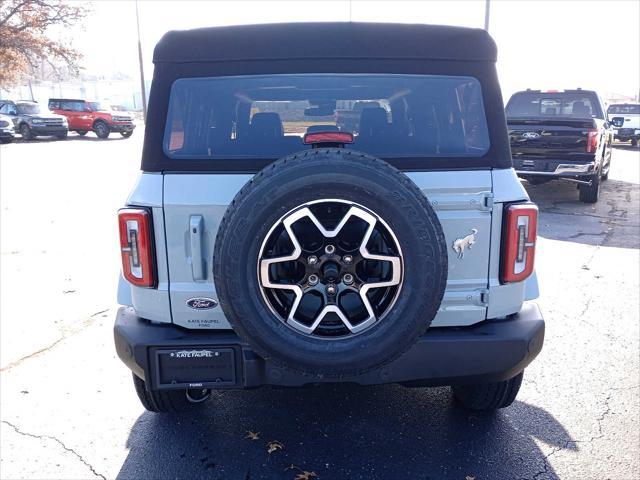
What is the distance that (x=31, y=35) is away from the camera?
108ft

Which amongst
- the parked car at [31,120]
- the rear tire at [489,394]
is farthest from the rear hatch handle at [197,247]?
the parked car at [31,120]

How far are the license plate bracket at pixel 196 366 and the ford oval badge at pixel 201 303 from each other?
0.19 m

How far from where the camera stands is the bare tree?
3203 centimetres

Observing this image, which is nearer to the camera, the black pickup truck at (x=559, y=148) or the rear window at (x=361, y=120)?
the rear window at (x=361, y=120)

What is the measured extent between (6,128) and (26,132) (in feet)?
4.94

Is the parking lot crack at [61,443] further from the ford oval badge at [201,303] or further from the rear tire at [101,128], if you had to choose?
the rear tire at [101,128]

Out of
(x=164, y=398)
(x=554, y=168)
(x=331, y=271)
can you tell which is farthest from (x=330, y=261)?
(x=554, y=168)

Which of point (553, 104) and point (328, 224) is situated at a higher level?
point (553, 104)

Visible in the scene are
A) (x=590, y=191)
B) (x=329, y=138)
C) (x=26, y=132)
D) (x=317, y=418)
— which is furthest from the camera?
(x=26, y=132)

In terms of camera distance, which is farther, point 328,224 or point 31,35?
point 31,35

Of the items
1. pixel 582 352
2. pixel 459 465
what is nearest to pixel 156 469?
pixel 459 465

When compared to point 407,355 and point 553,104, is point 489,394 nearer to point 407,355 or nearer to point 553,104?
point 407,355

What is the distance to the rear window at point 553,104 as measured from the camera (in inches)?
428

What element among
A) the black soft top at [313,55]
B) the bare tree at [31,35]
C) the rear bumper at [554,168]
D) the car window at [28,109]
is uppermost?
the bare tree at [31,35]
